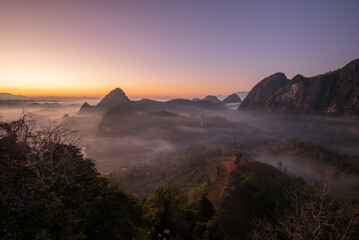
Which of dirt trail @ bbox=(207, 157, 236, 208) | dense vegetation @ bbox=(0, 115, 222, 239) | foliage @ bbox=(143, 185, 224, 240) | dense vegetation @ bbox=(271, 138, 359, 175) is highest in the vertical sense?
dense vegetation @ bbox=(0, 115, 222, 239)

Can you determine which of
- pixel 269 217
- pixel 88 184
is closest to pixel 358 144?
pixel 269 217

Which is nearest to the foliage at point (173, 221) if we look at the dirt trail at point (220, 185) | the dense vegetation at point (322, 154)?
the dirt trail at point (220, 185)

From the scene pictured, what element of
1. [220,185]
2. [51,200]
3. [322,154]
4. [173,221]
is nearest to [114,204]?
[51,200]

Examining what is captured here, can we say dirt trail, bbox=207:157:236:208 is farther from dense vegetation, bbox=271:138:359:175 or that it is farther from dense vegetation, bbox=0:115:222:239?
dense vegetation, bbox=271:138:359:175

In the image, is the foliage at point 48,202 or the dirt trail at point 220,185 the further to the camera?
the dirt trail at point 220,185

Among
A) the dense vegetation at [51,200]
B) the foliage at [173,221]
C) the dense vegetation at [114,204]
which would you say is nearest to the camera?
the dense vegetation at [51,200]

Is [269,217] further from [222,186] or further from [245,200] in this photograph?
[222,186]

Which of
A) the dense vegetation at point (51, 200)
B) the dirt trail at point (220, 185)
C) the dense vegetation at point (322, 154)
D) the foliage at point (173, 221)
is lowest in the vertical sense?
the dense vegetation at point (322, 154)

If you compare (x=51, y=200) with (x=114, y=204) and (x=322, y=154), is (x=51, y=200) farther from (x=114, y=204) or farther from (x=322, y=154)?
(x=322, y=154)

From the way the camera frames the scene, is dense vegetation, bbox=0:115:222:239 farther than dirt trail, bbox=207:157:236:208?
No

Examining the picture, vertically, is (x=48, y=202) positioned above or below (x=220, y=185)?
above

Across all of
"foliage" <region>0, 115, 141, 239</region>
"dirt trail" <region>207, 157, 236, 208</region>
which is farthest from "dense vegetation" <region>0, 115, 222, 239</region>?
"dirt trail" <region>207, 157, 236, 208</region>

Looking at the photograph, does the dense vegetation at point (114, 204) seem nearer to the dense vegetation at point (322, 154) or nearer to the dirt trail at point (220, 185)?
the dirt trail at point (220, 185)

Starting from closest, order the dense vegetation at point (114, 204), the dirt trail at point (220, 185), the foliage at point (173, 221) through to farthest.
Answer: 1. the dense vegetation at point (114, 204)
2. the foliage at point (173, 221)
3. the dirt trail at point (220, 185)
